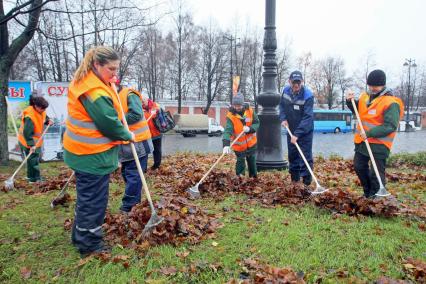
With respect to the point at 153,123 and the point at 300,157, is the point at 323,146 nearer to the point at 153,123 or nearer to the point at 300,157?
the point at 153,123

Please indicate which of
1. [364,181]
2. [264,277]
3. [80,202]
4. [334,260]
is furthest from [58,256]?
[364,181]

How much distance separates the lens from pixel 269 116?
28.1 feet

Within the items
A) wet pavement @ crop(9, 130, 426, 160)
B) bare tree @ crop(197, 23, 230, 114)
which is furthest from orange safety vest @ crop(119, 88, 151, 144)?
bare tree @ crop(197, 23, 230, 114)

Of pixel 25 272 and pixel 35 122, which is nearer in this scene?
pixel 25 272

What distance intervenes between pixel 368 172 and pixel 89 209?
3783 mm

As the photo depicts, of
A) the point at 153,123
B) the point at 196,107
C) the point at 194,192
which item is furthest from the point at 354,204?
the point at 196,107

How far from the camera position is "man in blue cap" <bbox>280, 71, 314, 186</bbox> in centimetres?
612

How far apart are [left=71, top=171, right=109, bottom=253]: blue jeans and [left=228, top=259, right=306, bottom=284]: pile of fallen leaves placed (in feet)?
4.79

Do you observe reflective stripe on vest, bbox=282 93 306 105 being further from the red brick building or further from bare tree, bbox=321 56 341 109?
bare tree, bbox=321 56 341 109

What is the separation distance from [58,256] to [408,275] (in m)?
3.28

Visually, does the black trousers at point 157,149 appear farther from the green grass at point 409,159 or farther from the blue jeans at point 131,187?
the green grass at point 409,159

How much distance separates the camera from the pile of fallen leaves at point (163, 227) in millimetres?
3861

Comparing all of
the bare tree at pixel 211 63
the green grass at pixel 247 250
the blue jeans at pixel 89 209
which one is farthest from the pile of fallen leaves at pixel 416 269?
the bare tree at pixel 211 63

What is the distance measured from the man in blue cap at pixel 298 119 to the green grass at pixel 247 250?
4.70ft
